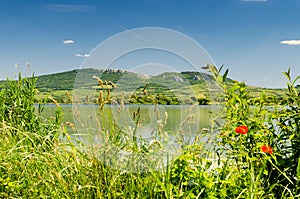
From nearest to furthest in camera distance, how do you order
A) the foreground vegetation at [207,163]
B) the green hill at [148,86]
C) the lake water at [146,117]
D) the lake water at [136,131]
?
the foreground vegetation at [207,163]
the lake water at [136,131]
the lake water at [146,117]
the green hill at [148,86]

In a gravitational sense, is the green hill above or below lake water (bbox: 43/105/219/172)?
above

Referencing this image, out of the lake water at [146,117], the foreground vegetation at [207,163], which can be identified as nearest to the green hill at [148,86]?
the lake water at [146,117]

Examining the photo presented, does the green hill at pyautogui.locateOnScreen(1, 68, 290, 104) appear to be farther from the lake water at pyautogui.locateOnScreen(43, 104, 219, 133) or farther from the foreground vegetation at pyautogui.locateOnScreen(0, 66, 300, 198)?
the foreground vegetation at pyautogui.locateOnScreen(0, 66, 300, 198)

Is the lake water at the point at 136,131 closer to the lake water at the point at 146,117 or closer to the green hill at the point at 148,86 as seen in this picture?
the lake water at the point at 146,117

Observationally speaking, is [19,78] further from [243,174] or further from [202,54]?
[243,174]

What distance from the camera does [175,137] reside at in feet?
11.5

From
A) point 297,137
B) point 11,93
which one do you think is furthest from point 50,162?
point 11,93

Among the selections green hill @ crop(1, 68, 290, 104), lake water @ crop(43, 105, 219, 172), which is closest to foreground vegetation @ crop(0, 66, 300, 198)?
lake water @ crop(43, 105, 219, 172)

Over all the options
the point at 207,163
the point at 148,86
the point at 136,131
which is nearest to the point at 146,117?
the point at 136,131

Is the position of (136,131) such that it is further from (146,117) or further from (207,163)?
(207,163)

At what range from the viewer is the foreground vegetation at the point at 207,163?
9.56 ft

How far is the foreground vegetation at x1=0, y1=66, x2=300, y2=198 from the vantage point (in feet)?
9.56

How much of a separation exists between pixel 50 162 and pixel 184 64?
1.70 meters

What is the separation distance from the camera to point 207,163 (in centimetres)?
291
